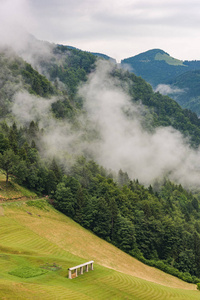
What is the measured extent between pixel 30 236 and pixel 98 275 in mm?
20704

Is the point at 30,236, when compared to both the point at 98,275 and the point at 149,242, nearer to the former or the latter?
the point at 98,275

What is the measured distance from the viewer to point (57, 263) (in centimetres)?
4800

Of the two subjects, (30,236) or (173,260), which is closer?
(30,236)

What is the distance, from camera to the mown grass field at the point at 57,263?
38163mm

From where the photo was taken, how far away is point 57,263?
4800 cm

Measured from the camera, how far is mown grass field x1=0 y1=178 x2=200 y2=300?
38.2 metres

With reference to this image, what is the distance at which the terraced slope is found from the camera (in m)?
38.2

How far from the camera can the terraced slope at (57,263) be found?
38.2 metres

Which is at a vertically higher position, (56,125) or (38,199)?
(56,125)

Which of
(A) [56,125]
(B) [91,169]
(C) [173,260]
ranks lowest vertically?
(C) [173,260]

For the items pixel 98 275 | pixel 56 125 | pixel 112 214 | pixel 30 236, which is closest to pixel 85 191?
pixel 112 214

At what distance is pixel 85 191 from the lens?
107 m

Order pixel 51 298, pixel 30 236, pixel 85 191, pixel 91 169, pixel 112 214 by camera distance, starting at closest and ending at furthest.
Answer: pixel 51 298 → pixel 30 236 → pixel 112 214 → pixel 85 191 → pixel 91 169

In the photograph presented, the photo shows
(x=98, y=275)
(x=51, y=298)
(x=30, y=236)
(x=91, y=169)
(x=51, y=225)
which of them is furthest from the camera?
(x=91, y=169)
